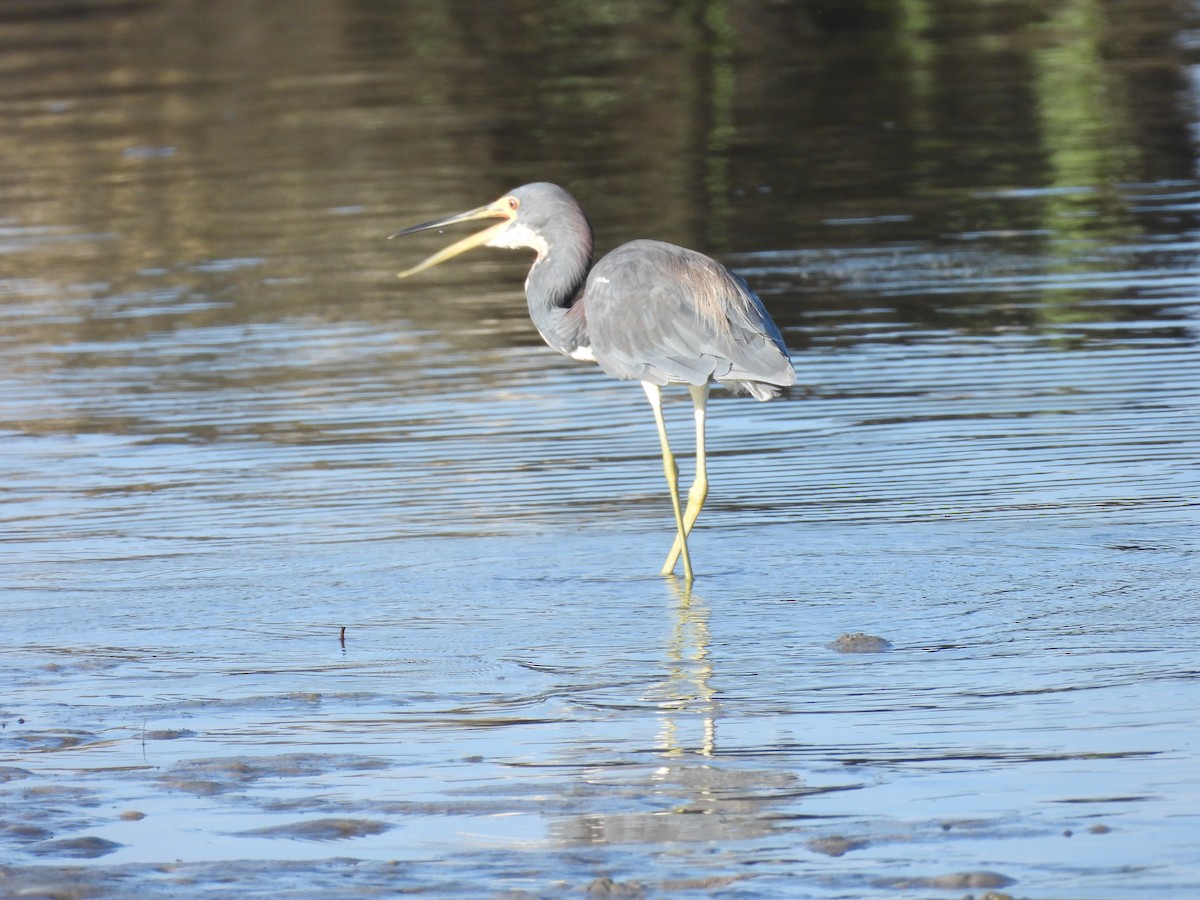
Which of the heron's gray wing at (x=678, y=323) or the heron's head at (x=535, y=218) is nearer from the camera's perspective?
the heron's gray wing at (x=678, y=323)

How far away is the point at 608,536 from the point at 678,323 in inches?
41.7

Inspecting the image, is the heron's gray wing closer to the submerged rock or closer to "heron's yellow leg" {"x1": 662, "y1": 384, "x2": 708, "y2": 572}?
"heron's yellow leg" {"x1": 662, "y1": 384, "x2": 708, "y2": 572}

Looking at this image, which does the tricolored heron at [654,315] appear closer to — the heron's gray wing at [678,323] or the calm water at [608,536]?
the heron's gray wing at [678,323]

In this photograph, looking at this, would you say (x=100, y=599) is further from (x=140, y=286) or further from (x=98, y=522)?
(x=140, y=286)

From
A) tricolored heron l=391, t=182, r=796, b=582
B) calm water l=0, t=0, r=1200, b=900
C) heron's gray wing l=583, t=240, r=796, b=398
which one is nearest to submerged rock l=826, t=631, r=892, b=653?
calm water l=0, t=0, r=1200, b=900

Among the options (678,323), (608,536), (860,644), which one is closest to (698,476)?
(608,536)

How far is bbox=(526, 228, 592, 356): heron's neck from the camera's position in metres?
8.88

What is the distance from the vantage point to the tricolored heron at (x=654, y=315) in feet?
26.8

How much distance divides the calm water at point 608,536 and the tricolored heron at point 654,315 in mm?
714

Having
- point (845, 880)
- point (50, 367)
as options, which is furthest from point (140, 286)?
point (845, 880)

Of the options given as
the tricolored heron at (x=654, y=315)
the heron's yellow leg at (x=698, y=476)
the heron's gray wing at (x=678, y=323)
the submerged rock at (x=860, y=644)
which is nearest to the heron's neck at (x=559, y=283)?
the tricolored heron at (x=654, y=315)

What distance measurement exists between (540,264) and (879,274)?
6.25m

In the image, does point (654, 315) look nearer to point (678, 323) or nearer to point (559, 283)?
point (678, 323)

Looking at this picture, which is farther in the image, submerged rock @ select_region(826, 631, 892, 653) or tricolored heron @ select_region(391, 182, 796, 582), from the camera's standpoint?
tricolored heron @ select_region(391, 182, 796, 582)
